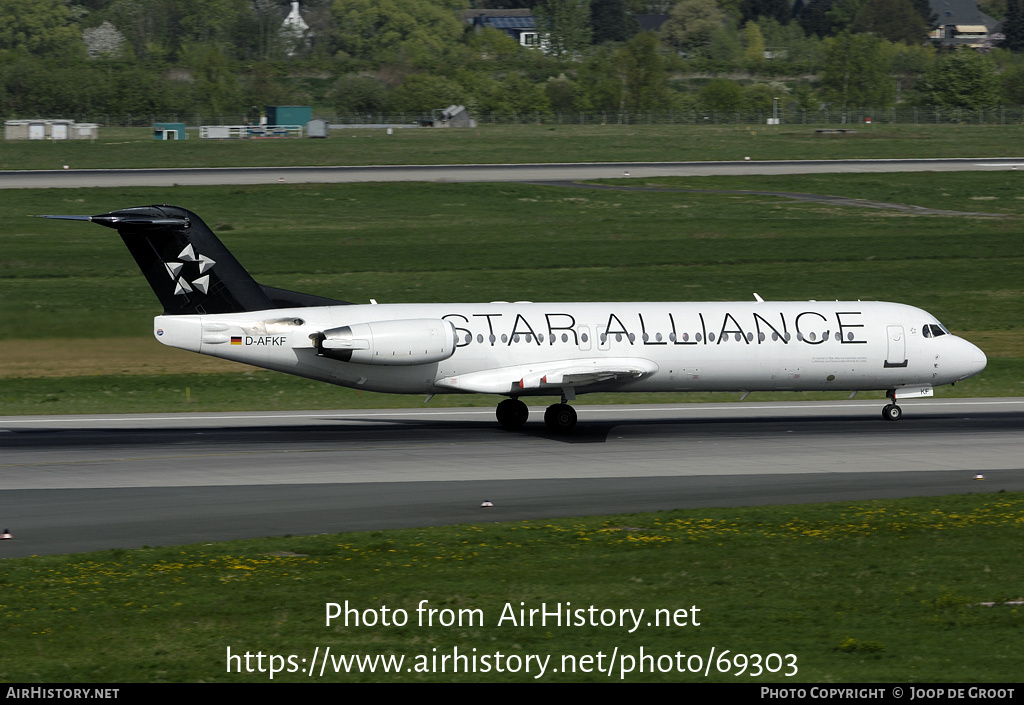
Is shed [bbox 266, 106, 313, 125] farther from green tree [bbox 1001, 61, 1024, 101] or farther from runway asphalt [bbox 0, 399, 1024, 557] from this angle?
runway asphalt [bbox 0, 399, 1024, 557]

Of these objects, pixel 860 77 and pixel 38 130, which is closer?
pixel 38 130

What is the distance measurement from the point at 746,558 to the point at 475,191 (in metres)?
58.7

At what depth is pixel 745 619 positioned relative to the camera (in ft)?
52.7

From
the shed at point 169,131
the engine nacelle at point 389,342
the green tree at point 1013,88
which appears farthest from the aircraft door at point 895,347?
the green tree at point 1013,88

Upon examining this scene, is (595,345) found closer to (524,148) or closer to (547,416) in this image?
(547,416)

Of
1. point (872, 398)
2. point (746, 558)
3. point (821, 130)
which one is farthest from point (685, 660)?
point (821, 130)

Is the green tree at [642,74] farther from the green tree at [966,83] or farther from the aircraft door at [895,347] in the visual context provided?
Result: the aircraft door at [895,347]

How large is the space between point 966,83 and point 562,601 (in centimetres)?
14027

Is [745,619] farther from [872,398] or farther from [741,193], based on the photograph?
[741,193]

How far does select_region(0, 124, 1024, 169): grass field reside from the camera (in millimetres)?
91250

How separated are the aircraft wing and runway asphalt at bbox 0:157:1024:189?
45.0 meters

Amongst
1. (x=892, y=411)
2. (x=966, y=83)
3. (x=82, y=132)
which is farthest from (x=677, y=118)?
(x=892, y=411)

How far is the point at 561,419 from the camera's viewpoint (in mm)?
35625

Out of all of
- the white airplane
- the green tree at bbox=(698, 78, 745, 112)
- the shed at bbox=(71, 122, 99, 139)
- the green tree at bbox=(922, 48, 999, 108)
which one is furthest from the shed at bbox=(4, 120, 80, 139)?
the green tree at bbox=(922, 48, 999, 108)
